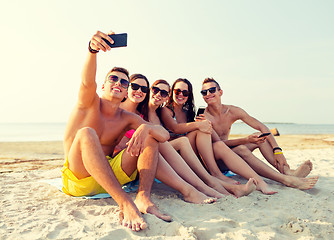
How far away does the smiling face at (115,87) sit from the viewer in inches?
123

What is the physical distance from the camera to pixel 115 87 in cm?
313

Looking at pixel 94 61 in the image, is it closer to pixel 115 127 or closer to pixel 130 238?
pixel 115 127

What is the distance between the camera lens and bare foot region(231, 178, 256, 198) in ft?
10.8

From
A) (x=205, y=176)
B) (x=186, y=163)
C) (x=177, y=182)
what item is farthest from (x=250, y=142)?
(x=177, y=182)

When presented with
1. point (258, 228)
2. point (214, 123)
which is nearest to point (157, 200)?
point (258, 228)

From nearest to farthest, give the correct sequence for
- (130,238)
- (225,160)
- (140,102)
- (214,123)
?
(130,238)
(225,160)
(140,102)
(214,123)

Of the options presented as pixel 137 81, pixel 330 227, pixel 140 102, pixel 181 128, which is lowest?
pixel 330 227

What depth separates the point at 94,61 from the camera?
2611mm

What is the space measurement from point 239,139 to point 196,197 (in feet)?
5.71

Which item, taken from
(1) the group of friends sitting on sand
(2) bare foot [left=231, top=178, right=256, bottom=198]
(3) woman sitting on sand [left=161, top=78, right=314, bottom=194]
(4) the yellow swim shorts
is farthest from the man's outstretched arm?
(2) bare foot [left=231, top=178, right=256, bottom=198]

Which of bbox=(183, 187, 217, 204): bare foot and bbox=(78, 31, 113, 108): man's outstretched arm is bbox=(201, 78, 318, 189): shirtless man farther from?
bbox=(78, 31, 113, 108): man's outstretched arm

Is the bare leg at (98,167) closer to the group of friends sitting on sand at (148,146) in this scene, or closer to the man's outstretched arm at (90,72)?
the group of friends sitting on sand at (148,146)

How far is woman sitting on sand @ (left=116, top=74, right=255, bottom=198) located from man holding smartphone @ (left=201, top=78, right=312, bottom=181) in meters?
0.73

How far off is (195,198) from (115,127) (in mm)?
1242
